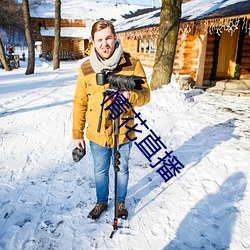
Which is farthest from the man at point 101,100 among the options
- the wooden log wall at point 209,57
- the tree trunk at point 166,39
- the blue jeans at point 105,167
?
the wooden log wall at point 209,57

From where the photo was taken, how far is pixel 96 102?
79.7 inches

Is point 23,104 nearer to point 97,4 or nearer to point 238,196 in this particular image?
point 238,196

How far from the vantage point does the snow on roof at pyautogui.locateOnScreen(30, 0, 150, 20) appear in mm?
31656

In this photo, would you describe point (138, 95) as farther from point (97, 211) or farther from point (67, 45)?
point (67, 45)

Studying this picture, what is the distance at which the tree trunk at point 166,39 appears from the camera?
6754 millimetres

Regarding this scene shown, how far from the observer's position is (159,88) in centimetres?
726

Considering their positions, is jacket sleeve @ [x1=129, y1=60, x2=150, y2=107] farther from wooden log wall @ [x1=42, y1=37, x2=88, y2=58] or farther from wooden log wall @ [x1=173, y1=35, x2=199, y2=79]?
wooden log wall @ [x1=42, y1=37, x2=88, y2=58]

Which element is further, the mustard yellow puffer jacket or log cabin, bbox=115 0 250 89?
log cabin, bbox=115 0 250 89

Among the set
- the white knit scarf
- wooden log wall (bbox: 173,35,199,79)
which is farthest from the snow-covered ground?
wooden log wall (bbox: 173,35,199,79)

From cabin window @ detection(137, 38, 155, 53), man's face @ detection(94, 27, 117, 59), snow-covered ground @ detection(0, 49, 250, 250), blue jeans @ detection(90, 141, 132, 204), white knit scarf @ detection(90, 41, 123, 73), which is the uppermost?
cabin window @ detection(137, 38, 155, 53)

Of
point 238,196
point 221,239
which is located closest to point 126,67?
Result: point 221,239

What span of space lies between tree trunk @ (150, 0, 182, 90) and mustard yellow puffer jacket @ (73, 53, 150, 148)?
5.32m

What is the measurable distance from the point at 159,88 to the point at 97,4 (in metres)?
34.0

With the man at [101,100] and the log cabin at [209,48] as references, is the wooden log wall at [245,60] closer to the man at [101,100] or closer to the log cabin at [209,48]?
the log cabin at [209,48]
